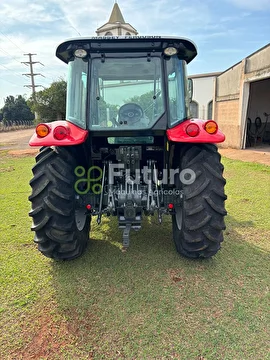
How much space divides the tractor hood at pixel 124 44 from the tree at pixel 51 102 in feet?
67.3

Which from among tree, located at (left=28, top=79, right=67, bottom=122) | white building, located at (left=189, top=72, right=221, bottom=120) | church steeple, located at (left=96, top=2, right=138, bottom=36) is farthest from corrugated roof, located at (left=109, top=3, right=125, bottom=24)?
white building, located at (left=189, top=72, right=221, bottom=120)

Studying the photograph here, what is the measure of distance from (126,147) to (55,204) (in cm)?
93

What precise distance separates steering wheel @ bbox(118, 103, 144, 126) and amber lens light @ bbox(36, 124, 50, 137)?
2.35 ft

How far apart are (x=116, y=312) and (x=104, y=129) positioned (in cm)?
166

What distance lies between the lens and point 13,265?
115 inches

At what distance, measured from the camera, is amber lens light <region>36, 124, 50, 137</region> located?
2607 mm

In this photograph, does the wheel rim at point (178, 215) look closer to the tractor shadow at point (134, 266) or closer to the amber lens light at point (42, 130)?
the tractor shadow at point (134, 266)

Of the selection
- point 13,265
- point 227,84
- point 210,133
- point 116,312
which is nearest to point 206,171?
point 210,133

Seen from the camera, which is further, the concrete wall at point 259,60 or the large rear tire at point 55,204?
the concrete wall at point 259,60

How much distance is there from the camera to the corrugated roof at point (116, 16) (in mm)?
30092

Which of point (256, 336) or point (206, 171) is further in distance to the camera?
point (206, 171)

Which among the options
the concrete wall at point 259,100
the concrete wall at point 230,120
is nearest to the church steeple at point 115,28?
the concrete wall at point 259,100

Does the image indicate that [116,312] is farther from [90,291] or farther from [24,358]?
[24,358]

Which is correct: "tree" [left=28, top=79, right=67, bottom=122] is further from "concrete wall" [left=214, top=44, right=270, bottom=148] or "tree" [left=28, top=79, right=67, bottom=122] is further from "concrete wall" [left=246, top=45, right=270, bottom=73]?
"concrete wall" [left=246, top=45, right=270, bottom=73]
